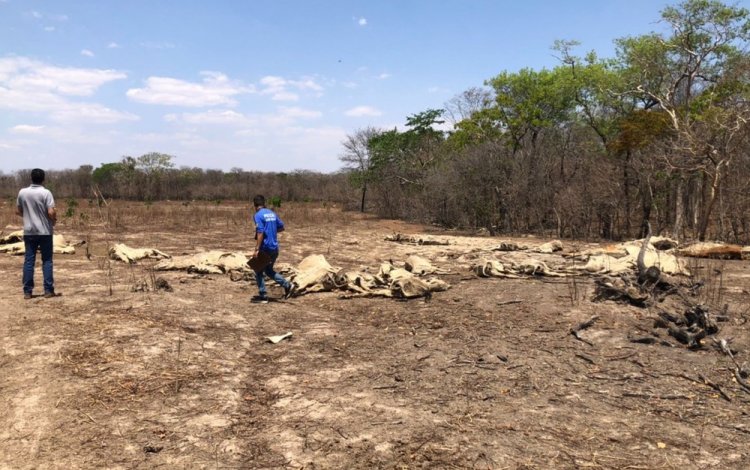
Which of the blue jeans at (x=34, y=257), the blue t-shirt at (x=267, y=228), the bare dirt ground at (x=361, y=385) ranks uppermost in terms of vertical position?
the blue t-shirt at (x=267, y=228)

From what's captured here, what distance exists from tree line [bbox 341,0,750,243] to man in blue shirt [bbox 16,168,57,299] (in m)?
14.4

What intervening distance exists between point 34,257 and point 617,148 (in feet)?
61.1

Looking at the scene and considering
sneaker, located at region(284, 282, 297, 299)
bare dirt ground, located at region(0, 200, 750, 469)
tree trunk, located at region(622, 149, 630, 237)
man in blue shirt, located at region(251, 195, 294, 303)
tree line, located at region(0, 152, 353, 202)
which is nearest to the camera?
bare dirt ground, located at region(0, 200, 750, 469)

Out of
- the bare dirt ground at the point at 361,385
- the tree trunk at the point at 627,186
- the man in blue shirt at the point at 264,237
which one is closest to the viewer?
the bare dirt ground at the point at 361,385

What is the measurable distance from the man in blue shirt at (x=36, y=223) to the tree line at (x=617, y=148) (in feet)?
47.1

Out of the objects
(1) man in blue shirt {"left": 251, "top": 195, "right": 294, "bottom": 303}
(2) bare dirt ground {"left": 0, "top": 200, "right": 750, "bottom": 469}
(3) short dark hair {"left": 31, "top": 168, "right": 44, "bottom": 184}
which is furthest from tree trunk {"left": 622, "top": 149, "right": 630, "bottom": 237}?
(3) short dark hair {"left": 31, "top": 168, "right": 44, "bottom": 184}

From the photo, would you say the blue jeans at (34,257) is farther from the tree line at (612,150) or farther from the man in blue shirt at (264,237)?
the tree line at (612,150)

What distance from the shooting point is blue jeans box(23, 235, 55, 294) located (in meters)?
5.86

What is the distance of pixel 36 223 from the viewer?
585cm

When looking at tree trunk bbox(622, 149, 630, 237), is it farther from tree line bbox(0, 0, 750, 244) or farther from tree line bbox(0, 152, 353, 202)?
tree line bbox(0, 152, 353, 202)

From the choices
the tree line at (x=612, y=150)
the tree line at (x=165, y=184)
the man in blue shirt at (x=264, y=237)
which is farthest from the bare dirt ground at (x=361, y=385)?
the tree line at (x=165, y=184)

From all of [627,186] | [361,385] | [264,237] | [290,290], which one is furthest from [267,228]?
[627,186]

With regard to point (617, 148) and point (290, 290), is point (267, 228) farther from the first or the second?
point (617, 148)

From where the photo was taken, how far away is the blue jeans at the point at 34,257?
5859mm
